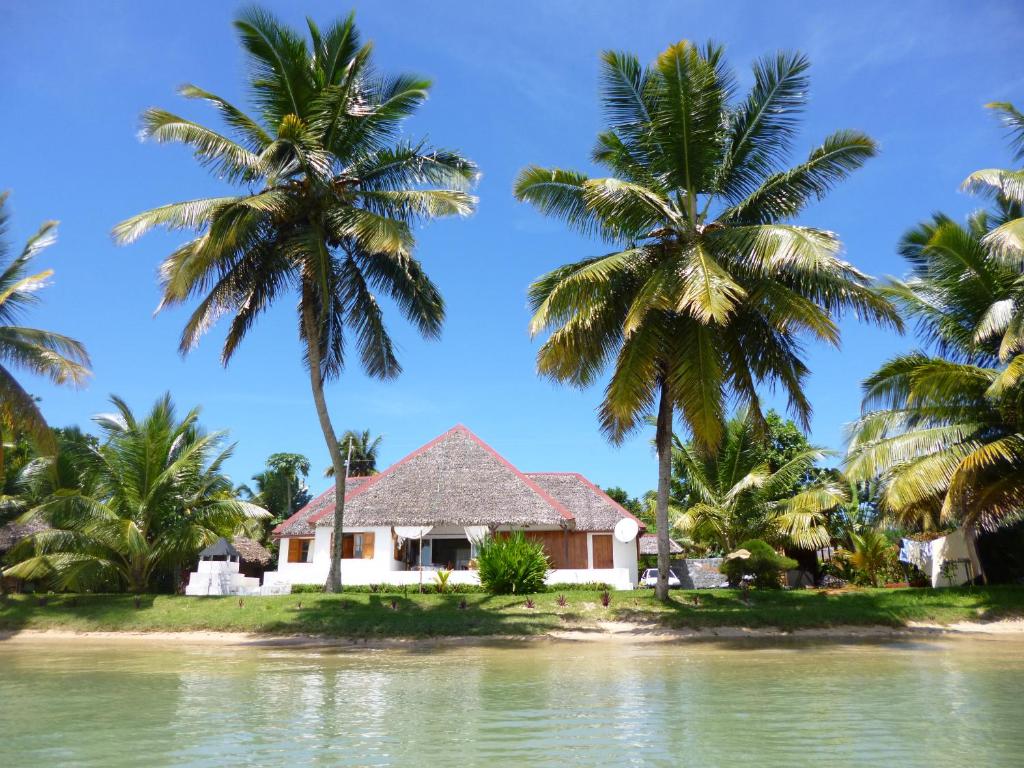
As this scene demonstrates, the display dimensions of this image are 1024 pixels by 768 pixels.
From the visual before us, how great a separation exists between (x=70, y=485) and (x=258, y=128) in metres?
12.9

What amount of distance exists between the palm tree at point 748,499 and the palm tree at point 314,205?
1056cm

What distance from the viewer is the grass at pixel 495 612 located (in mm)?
15125

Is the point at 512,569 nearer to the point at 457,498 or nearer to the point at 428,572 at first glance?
the point at 428,572

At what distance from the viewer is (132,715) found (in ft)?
22.5

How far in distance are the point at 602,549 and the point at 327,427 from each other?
Result: 12.0 metres

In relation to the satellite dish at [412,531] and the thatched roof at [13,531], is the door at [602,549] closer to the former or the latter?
the satellite dish at [412,531]

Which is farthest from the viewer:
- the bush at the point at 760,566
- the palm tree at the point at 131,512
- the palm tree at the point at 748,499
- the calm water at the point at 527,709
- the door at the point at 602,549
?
the door at the point at 602,549

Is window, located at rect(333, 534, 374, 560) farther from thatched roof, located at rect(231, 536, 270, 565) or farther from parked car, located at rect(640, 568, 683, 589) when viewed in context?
thatched roof, located at rect(231, 536, 270, 565)

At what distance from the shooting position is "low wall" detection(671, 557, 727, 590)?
25.4m

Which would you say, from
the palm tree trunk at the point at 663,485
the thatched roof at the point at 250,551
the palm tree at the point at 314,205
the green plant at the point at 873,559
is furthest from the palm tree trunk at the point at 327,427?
the thatched roof at the point at 250,551

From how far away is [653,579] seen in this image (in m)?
29.3

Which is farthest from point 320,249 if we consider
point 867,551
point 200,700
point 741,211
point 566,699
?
point 867,551

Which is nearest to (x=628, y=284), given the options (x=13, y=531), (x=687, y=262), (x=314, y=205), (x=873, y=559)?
Result: (x=687, y=262)

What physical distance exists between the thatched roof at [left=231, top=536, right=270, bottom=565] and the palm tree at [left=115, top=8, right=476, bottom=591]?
1825cm
